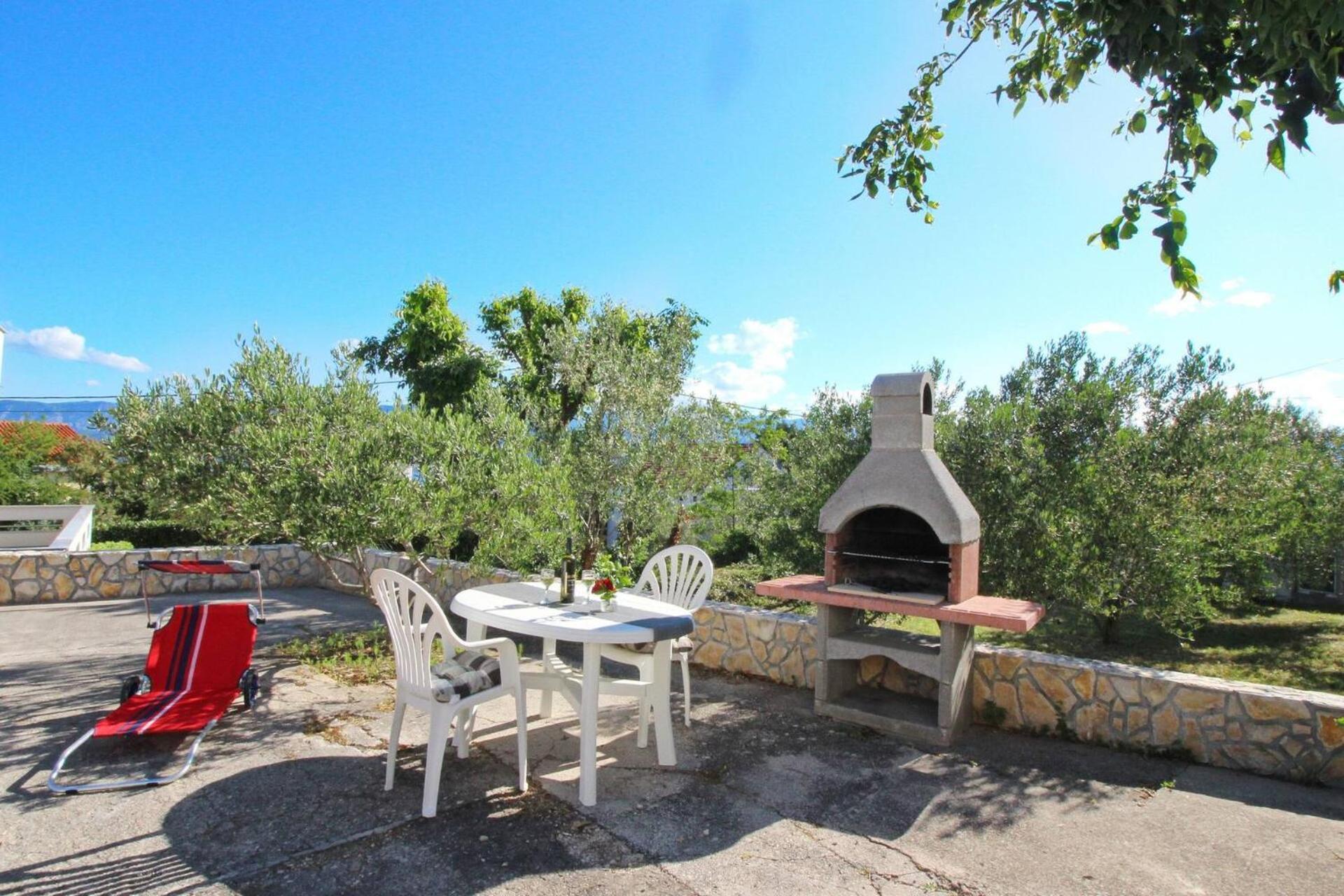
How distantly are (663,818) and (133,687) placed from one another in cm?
339

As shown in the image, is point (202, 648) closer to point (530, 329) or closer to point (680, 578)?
point (680, 578)

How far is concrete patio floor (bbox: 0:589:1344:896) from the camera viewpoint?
2.70 meters

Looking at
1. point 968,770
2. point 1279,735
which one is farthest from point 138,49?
point 1279,735

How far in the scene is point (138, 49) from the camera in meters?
6.45

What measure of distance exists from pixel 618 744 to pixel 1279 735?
11.6 feet

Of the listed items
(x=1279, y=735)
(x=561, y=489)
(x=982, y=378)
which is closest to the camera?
(x=1279, y=735)

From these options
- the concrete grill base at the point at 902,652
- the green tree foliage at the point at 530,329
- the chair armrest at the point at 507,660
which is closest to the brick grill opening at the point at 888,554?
the concrete grill base at the point at 902,652

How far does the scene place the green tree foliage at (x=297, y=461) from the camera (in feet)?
17.4

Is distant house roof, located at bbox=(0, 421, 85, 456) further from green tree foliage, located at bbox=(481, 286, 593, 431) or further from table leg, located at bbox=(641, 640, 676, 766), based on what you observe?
table leg, located at bbox=(641, 640, 676, 766)

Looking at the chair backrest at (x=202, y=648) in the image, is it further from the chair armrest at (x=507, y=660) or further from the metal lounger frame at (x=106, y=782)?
the chair armrest at (x=507, y=660)

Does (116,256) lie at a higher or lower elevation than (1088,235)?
higher

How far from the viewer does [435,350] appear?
14625 mm

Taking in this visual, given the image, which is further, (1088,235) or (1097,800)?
(1097,800)

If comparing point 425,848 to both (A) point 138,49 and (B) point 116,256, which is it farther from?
(B) point 116,256
